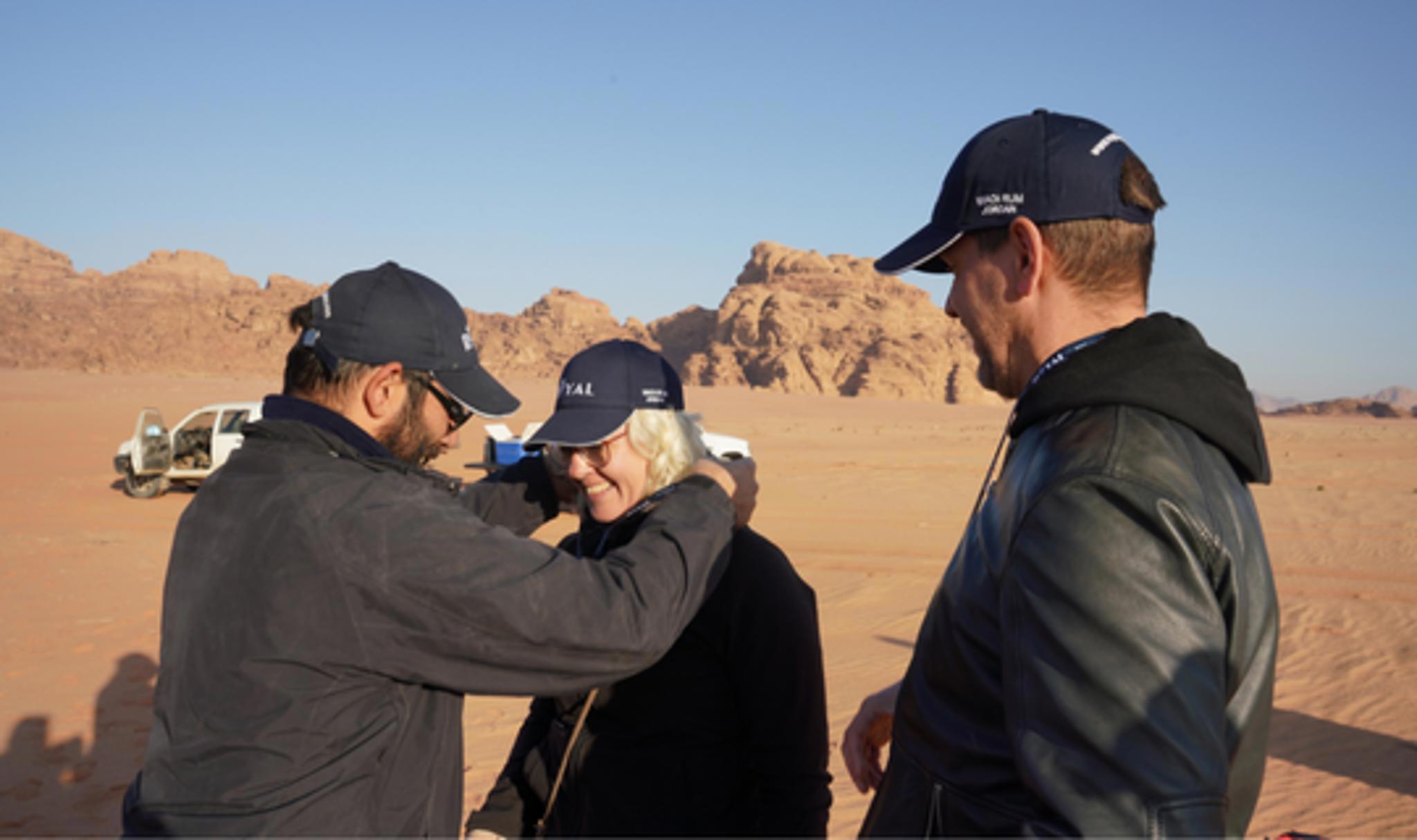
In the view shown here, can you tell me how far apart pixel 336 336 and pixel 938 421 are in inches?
1984

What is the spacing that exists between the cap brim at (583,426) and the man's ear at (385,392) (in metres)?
0.51

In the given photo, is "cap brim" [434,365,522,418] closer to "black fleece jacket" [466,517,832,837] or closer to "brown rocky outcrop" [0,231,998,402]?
"black fleece jacket" [466,517,832,837]

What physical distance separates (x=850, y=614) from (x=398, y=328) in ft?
26.3

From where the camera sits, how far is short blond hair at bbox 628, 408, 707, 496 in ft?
9.14

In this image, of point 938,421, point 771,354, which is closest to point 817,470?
point 938,421

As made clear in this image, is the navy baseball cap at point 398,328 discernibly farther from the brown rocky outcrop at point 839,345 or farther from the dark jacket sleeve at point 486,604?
the brown rocky outcrop at point 839,345

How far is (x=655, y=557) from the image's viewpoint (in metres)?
2.03

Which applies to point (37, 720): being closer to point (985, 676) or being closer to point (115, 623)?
point (115, 623)

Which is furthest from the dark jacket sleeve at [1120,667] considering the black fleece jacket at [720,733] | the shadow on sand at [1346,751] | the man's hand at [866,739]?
the shadow on sand at [1346,751]

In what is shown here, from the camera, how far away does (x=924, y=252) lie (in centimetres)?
174

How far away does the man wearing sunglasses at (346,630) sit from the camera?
1774 mm

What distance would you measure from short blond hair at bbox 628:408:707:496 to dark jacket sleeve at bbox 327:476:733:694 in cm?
80

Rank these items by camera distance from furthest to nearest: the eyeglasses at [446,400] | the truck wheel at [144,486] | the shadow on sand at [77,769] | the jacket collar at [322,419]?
the truck wheel at [144,486] < the shadow on sand at [77,769] < the eyeglasses at [446,400] < the jacket collar at [322,419]

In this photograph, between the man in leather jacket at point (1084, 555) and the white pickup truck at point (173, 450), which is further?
the white pickup truck at point (173, 450)
